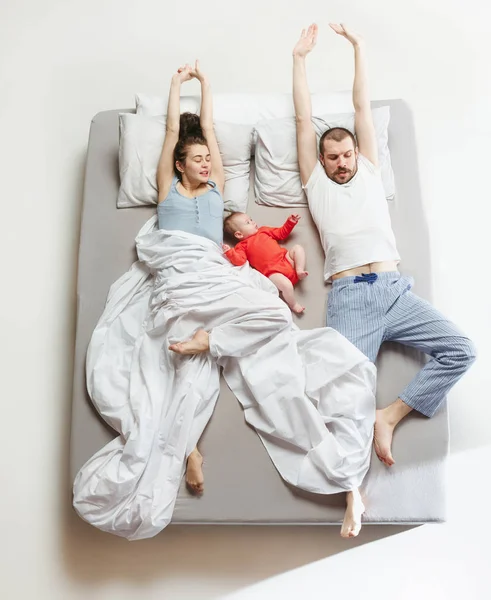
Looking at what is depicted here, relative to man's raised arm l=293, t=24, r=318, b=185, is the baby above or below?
below

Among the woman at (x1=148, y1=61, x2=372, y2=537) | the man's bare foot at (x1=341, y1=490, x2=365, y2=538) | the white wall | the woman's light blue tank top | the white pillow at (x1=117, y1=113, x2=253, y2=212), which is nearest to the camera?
the man's bare foot at (x1=341, y1=490, x2=365, y2=538)

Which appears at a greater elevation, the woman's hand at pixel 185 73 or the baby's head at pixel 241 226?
the woman's hand at pixel 185 73

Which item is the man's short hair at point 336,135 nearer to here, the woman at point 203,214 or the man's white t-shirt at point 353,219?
the man's white t-shirt at point 353,219

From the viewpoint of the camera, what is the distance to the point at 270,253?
92.6 inches

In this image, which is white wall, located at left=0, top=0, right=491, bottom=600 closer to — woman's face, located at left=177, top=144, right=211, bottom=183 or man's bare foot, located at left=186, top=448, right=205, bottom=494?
man's bare foot, located at left=186, top=448, right=205, bottom=494

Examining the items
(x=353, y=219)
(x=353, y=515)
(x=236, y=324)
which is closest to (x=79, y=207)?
(x=236, y=324)

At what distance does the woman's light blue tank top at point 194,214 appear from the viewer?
238 cm

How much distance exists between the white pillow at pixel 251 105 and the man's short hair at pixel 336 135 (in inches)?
7.9

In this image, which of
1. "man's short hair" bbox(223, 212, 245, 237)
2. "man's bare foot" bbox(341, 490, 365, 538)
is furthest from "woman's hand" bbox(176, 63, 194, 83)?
"man's bare foot" bbox(341, 490, 365, 538)

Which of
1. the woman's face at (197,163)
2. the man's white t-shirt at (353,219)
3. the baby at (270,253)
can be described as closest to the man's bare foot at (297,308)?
the baby at (270,253)

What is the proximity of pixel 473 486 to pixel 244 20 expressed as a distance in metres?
2.25

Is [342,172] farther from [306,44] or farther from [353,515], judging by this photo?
[353,515]

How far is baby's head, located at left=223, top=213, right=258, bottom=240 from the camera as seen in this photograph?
2424 mm

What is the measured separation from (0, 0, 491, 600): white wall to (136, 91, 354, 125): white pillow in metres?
0.39
